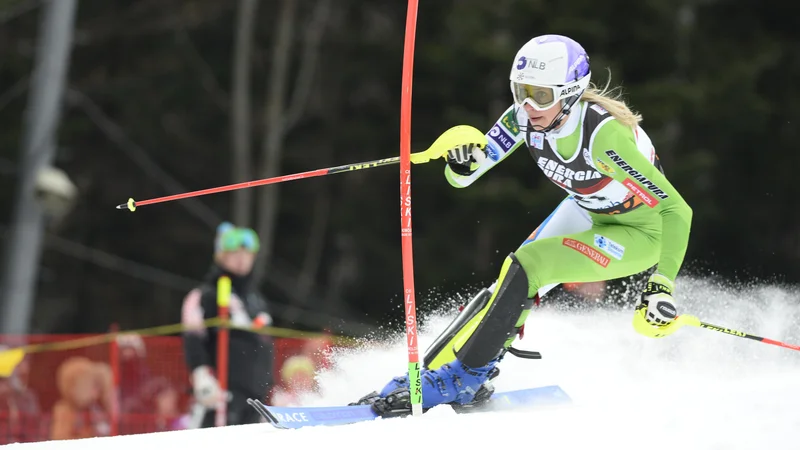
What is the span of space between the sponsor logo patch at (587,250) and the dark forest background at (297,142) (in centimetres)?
937

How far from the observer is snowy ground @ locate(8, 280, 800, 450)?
12.1 ft

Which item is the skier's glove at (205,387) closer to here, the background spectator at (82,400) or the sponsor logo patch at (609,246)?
the background spectator at (82,400)

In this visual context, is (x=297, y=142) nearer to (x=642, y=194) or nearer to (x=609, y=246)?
(x=609, y=246)

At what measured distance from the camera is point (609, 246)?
4836 mm

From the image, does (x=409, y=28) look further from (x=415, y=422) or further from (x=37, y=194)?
(x=37, y=194)

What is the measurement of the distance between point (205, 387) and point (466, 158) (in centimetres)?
262

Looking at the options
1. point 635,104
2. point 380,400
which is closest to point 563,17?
point 635,104

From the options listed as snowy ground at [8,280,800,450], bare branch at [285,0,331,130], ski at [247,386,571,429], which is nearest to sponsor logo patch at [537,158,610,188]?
snowy ground at [8,280,800,450]

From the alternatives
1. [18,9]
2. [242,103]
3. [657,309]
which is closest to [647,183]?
[657,309]

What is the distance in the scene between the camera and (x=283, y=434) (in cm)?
404

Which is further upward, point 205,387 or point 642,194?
point 642,194

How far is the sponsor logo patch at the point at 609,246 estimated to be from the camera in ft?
15.8

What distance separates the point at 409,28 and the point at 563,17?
10014 mm

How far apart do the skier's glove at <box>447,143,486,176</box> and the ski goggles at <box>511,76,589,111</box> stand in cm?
36
